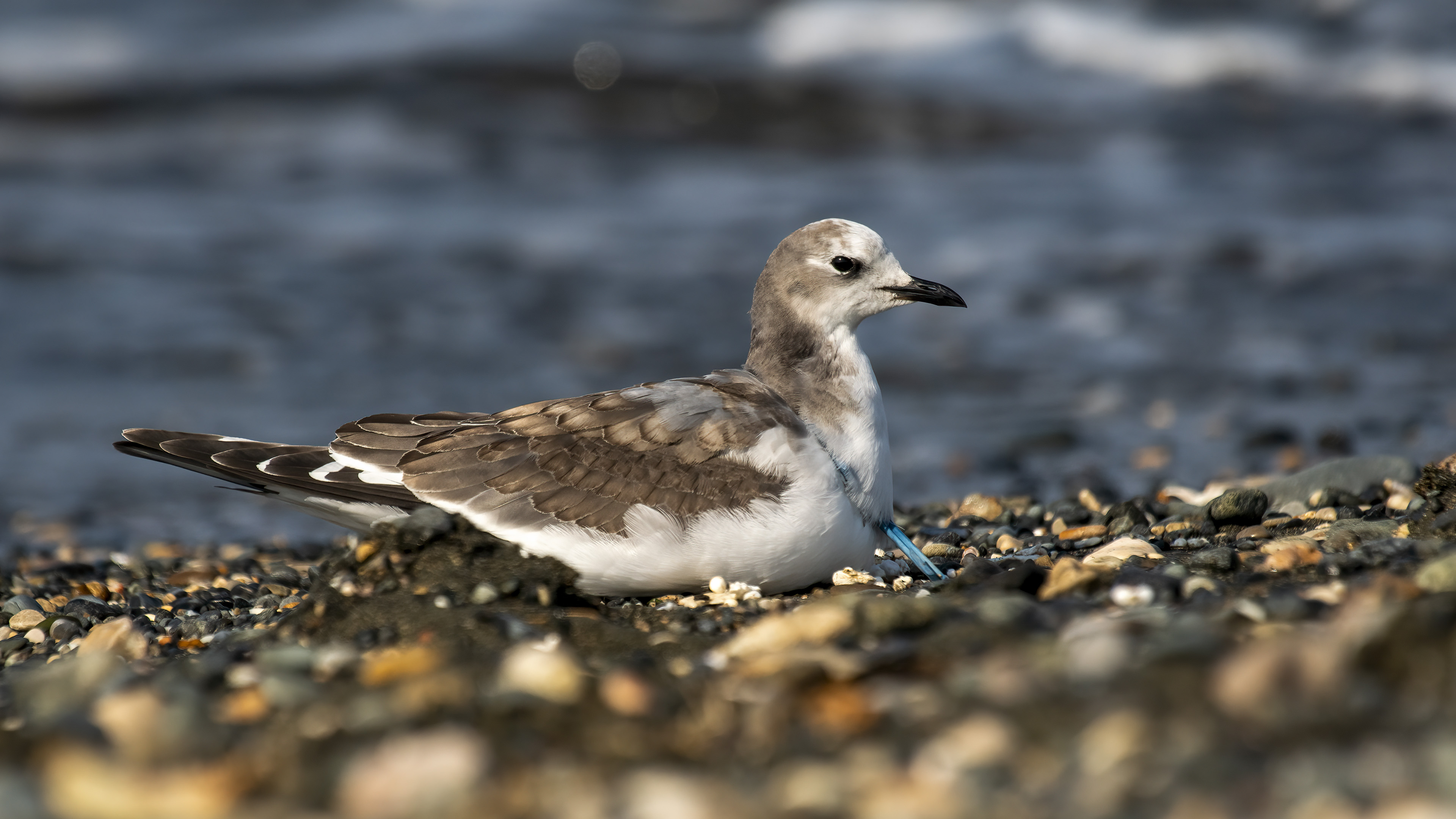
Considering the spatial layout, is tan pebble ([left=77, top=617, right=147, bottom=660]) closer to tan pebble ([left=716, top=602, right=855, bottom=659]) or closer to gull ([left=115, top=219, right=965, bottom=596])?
gull ([left=115, top=219, right=965, bottom=596])

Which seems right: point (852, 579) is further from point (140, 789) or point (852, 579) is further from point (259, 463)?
point (140, 789)

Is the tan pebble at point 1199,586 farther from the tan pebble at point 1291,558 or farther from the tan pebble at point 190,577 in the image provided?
the tan pebble at point 190,577

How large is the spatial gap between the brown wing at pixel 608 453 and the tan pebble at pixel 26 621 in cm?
134

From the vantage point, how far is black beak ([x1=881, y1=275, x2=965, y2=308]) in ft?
17.2

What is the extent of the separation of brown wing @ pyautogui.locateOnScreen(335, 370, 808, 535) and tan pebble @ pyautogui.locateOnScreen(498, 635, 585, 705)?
1.17 m

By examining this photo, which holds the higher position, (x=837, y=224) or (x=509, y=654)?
(x=837, y=224)

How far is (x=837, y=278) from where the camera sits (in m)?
5.19

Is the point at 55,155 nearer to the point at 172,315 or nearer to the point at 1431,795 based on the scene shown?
the point at 172,315

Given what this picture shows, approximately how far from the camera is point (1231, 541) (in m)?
4.91

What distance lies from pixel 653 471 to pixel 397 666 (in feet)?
4.03

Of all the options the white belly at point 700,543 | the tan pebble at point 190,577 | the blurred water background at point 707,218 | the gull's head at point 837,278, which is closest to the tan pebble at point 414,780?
the white belly at point 700,543

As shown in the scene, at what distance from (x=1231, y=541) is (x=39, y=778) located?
12.2 feet

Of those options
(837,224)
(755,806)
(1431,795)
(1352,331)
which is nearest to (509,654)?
(755,806)

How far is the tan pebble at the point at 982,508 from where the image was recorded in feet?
20.6
